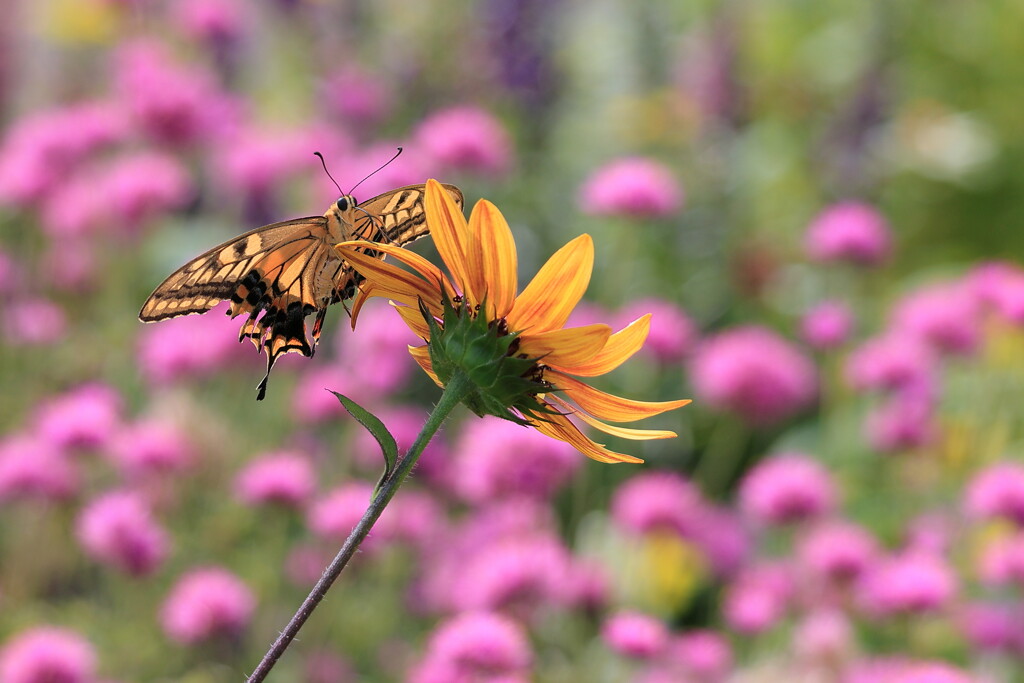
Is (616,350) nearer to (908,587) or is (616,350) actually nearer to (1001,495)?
(908,587)

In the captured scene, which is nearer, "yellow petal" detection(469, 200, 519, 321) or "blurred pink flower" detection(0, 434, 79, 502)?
"yellow petal" detection(469, 200, 519, 321)

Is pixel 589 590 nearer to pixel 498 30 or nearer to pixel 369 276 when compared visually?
pixel 369 276

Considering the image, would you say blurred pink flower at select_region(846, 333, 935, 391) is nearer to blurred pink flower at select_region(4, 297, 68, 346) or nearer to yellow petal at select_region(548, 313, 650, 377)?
yellow petal at select_region(548, 313, 650, 377)

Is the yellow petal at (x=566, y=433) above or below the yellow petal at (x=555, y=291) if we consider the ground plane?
below

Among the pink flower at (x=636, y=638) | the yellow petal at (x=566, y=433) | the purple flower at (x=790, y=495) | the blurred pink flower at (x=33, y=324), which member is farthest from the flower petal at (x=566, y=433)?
the blurred pink flower at (x=33, y=324)

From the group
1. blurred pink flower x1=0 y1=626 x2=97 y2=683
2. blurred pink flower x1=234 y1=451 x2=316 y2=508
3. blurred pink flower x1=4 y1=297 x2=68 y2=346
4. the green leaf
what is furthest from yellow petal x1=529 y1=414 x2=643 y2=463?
blurred pink flower x1=4 y1=297 x2=68 y2=346

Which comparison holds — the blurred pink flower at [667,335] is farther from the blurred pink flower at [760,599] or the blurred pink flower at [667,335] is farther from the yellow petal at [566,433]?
the yellow petal at [566,433]
